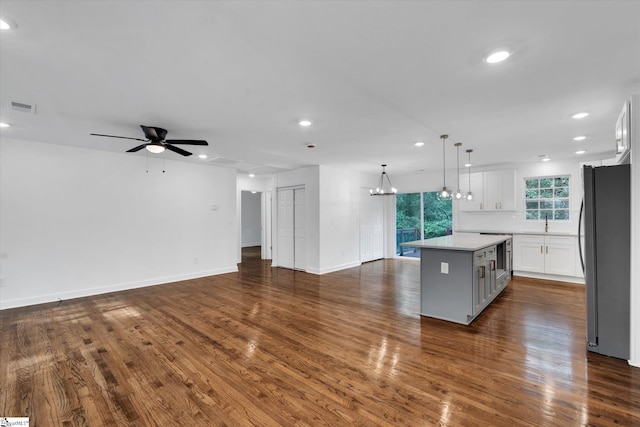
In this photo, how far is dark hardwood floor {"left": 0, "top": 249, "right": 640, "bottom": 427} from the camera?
6.52ft

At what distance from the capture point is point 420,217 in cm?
857

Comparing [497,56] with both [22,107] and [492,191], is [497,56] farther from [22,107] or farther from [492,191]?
[492,191]

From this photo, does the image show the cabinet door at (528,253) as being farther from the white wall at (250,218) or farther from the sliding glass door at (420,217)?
the white wall at (250,218)

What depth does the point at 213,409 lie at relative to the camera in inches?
79.8

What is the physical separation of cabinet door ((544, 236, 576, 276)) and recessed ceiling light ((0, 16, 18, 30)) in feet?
26.1

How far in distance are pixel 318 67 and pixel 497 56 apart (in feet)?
4.40

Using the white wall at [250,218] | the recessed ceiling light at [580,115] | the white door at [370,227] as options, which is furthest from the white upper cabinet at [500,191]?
the white wall at [250,218]

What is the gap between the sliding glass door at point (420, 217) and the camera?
8.19 metres

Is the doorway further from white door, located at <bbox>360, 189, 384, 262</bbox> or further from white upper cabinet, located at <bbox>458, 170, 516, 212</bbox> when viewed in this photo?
white upper cabinet, located at <bbox>458, 170, 516, 212</bbox>

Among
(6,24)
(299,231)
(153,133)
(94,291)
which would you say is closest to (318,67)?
(6,24)

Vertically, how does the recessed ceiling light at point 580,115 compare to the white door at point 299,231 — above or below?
above

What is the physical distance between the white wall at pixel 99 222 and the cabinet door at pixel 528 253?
264 inches

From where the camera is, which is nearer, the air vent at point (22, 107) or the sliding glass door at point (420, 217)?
the air vent at point (22, 107)

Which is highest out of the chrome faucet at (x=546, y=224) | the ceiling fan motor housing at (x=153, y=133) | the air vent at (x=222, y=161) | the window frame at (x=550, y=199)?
the air vent at (x=222, y=161)
